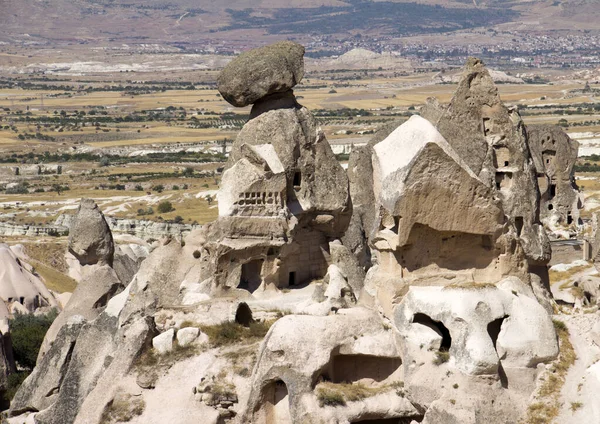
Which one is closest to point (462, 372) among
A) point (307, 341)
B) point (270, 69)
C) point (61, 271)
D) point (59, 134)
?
point (307, 341)

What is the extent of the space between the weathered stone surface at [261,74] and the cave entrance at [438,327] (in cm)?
1018

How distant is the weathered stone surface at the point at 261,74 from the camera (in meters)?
26.5

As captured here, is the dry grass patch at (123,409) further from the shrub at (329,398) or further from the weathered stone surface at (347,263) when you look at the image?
the weathered stone surface at (347,263)

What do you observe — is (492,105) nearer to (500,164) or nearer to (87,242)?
(500,164)

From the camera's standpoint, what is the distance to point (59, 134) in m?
164

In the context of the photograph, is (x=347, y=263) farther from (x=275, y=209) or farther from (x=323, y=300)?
(x=323, y=300)

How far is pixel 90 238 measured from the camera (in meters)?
29.0

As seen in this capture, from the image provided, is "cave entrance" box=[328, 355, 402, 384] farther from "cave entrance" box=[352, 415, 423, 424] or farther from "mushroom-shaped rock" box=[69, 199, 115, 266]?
"mushroom-shaped rock" box=[69, 199, 115, 266]

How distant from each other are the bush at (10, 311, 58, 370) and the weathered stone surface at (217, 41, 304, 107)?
8163mm

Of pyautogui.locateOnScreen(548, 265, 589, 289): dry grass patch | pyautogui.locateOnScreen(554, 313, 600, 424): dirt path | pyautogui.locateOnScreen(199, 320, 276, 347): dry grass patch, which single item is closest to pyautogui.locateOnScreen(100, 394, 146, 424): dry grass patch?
pyautogui.locateOnScreen(199, 320, 276, 347): dry grass patch

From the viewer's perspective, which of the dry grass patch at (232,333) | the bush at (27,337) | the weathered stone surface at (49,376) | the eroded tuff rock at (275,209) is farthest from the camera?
the bush at (27,337)

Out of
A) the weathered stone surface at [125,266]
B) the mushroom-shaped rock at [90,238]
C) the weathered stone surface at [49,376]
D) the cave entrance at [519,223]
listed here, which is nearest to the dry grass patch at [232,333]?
the weathered stone surface at [49,376]

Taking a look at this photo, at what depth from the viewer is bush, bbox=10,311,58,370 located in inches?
1183

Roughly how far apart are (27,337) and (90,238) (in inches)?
149
